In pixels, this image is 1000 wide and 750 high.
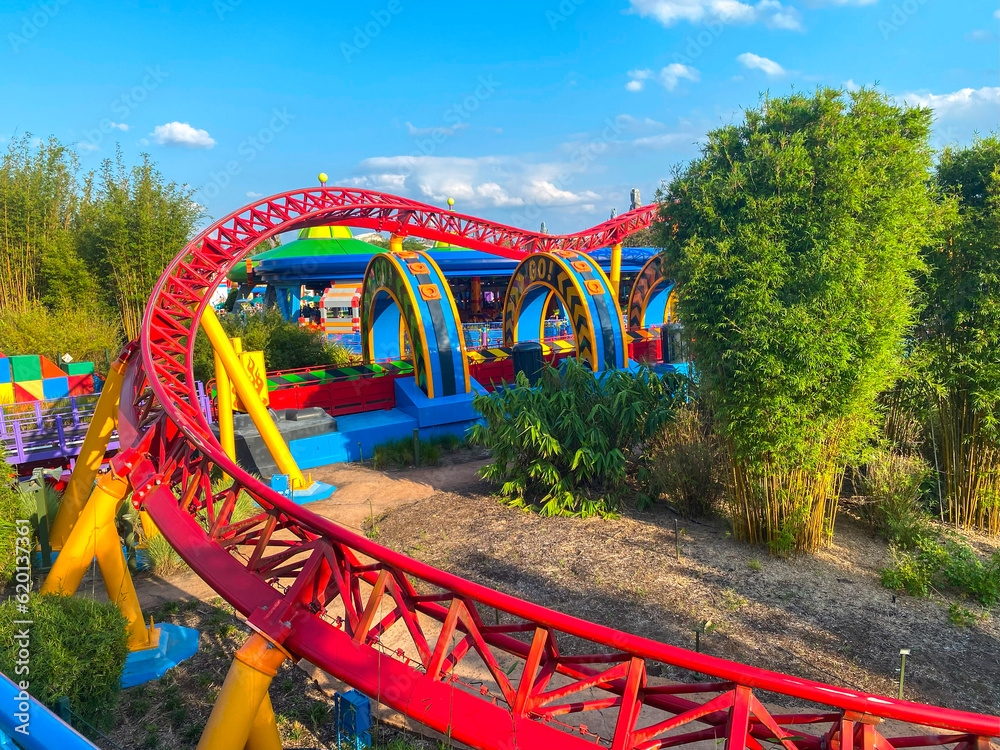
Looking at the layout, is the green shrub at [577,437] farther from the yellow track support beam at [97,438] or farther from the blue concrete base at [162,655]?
the yellow track support beam at [97,438]

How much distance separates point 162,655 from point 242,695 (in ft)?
9.09

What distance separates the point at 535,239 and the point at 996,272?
16.8 m

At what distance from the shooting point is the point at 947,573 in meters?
5.69

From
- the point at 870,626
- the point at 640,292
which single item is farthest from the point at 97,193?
the point at 870,626

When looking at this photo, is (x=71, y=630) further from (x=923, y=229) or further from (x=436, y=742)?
(x=923, y=229)

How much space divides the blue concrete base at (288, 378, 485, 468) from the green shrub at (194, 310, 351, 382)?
4.29 m

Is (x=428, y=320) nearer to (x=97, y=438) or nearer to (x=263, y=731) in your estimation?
(x=97, y=438)

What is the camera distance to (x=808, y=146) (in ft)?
19.7

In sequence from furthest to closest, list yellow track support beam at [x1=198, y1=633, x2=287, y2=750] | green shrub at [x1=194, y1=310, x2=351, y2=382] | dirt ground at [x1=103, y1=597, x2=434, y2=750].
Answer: green shrub at [x1=194, y1=310, x2=351, y2=382], dirt ground at [x1=103, y1=597, x2=434, y2=750], yellow track support beam at [x1=198, y1=633, x2=287, y2=750]

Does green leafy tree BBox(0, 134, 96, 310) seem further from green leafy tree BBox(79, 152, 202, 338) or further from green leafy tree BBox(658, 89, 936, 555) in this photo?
green leafy tree BBox(658, 89, 936, 555)

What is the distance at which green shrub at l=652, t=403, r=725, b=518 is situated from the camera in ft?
24.3

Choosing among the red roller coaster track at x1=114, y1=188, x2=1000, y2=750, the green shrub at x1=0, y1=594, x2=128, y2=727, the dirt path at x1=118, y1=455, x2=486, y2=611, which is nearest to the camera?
the red roller coaster track at x1=114, y1=188, x2=1000, y2=750

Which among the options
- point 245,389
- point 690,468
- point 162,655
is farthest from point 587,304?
point 162,655

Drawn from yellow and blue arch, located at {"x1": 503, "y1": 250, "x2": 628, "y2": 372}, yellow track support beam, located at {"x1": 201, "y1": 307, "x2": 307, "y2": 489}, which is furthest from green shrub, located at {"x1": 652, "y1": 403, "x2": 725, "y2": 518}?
yellow and blue arch, located at {"x1": 503, "y1": 250, "x2": 628, "y2": 372}
